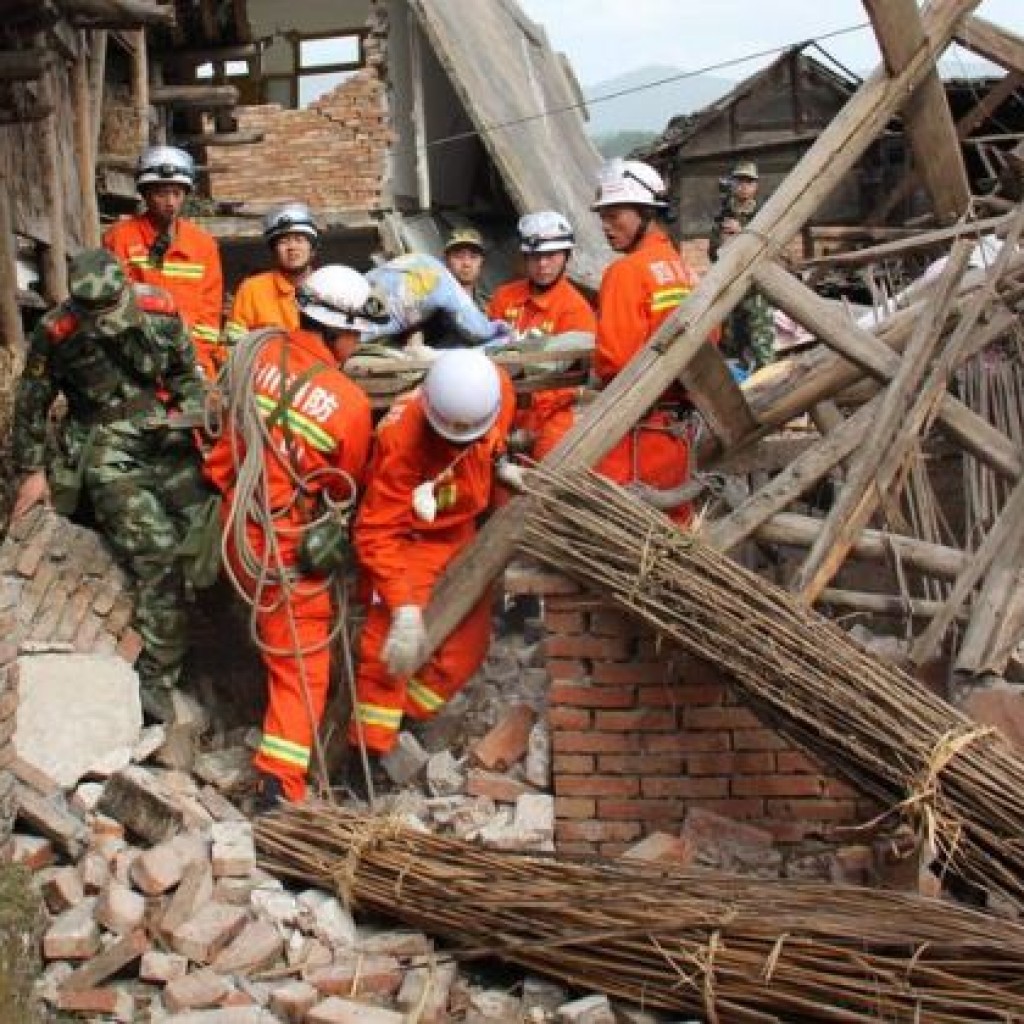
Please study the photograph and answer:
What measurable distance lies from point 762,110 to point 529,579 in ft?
57.5

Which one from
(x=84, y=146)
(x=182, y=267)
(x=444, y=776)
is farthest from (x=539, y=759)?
(x=84, y=146)

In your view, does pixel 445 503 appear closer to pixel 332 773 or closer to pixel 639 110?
pixel 332 773

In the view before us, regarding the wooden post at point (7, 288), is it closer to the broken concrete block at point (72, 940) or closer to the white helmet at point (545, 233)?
the white helmet at point (545, 233)

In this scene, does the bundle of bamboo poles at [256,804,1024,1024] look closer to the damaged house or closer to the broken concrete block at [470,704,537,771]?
the damaged house

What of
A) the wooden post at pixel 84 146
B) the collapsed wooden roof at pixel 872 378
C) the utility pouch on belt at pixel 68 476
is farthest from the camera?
the wooden post at pixel 84 146

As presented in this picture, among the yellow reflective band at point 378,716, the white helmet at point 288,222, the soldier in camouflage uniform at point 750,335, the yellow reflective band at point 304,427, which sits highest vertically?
the white helmet at point 288,222

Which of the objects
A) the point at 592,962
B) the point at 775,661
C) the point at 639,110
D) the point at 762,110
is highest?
the point at 639,110

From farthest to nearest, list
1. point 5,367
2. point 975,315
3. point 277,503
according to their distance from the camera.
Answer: point 5,367, point 277,503, point 975,315

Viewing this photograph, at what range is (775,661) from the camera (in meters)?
4.57

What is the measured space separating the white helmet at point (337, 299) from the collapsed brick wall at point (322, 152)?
30.4 feet

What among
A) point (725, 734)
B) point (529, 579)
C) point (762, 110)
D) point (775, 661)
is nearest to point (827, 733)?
point (775, 661)

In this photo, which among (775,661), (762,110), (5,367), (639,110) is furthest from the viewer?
(639,110)

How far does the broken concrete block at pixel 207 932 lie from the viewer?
4.39 m

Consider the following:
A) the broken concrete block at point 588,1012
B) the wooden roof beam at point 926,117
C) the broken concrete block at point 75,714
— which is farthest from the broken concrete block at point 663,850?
the wooden roof beam at point 926,117
